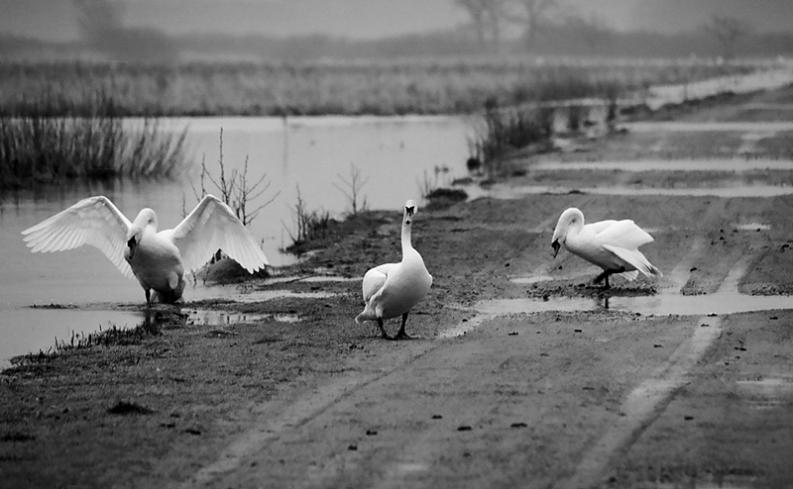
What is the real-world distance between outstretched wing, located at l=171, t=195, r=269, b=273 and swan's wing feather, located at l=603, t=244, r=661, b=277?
3.80m

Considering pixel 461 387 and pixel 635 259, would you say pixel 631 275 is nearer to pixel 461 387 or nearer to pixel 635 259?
pixel 635 259

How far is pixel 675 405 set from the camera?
9.40 metres

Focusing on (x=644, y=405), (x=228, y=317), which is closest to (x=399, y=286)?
(x=644, y=405)

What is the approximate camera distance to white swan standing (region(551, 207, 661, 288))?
48.9ft

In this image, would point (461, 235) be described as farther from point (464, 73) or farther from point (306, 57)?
point (306, 57)

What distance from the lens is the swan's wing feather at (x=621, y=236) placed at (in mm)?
15031

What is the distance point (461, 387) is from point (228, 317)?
490 centimetres

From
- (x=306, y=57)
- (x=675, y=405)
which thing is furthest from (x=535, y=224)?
(x=306, y=57)

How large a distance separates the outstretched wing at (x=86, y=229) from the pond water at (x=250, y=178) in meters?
0.67

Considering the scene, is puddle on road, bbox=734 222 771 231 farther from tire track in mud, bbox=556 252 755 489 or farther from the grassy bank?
the grassy bank

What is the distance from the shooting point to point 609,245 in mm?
A: 14961

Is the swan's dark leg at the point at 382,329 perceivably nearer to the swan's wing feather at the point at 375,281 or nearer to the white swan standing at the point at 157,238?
the swan's wing feather at the point at 375,281

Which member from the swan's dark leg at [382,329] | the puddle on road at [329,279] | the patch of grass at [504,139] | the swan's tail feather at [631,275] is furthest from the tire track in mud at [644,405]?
the patch of grass at [504,139]

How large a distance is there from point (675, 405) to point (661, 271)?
6670mm
